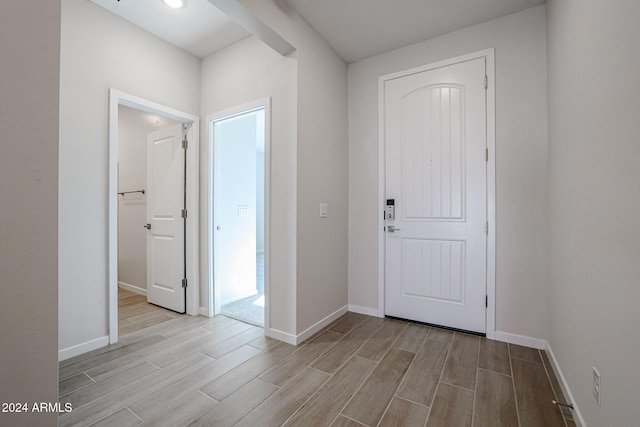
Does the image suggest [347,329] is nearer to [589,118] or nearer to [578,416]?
[578,416]

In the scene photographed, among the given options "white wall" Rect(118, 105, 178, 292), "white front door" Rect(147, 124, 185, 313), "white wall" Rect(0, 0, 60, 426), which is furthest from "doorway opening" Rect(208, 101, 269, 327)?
"white wall" Rect(0, 0, 60, 426)

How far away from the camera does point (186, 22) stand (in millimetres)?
2545

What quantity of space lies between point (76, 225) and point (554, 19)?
384 centimetres

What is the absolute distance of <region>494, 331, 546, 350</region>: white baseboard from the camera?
7.23 ft

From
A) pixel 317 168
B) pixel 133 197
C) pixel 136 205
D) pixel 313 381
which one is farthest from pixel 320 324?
pixel 133 197

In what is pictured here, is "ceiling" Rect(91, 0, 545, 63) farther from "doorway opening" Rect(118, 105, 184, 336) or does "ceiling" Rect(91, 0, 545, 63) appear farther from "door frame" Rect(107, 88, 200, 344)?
"doorway opening" Rect(118, 105, 184, 336)

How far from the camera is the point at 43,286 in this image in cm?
97

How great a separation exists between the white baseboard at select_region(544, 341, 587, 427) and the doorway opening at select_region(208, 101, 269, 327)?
2244mm

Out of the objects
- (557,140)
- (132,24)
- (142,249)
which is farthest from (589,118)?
(142,249)

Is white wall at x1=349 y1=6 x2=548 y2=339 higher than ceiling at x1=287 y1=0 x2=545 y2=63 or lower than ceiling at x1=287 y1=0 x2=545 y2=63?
lower

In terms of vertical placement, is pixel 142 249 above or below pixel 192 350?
above

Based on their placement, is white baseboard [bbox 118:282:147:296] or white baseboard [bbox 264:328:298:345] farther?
white baseboard [bbox 118:282:147:296]

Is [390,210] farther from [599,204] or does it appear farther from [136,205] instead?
[136,205]

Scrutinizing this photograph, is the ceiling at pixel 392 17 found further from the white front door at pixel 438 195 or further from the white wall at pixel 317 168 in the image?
the white front door at pixel 438 195
